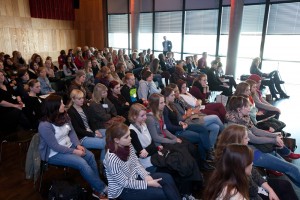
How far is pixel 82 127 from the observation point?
132 inches

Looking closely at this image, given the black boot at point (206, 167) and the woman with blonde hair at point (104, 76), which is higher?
the woman with blonde hair at point (104, 76)

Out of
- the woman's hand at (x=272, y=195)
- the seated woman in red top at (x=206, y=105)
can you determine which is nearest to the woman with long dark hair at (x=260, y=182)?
the woman's hand at (x=272, y=195)

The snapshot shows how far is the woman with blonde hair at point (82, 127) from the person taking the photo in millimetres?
3211

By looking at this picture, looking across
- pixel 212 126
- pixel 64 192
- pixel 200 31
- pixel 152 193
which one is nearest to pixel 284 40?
pixel 200 31

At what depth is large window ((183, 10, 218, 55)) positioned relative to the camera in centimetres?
1004

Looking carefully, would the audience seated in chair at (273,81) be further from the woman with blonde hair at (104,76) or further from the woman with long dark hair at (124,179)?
the woman with long dark hair at (124,179)

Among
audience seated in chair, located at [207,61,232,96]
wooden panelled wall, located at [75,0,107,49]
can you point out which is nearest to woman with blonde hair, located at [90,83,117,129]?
audience seated in chair, located at [207,61,232,96]

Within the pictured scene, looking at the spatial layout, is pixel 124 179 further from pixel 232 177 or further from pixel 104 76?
pixel 104 76

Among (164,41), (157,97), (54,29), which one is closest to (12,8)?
(54,29)

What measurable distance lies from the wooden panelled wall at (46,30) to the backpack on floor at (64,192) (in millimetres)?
9613

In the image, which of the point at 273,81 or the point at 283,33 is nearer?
the point at 273,81

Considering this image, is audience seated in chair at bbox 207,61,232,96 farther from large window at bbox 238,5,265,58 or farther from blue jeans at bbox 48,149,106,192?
blue jeans at bbox 48,149,106,192

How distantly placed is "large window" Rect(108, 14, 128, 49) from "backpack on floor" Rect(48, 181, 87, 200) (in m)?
11.4

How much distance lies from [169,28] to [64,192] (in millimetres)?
10070
